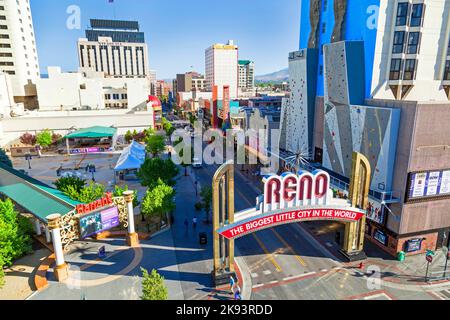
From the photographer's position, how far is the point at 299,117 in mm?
48344

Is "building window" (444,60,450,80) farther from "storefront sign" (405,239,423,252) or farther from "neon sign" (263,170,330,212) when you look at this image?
"neon sign" (263,170,330,212)

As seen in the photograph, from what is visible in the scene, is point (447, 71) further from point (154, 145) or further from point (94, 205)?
point (154, 145)

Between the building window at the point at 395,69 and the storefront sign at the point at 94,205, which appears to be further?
the building window at the point at 395,69

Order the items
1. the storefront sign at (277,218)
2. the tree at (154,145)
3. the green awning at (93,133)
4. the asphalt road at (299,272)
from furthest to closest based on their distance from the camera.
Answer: the green awning at (93,133)
the tree at (154,145)
the storefront sign at (277,218)
the asphalt road at (299,272)

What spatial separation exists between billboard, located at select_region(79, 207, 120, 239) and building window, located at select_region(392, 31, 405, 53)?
120 feet

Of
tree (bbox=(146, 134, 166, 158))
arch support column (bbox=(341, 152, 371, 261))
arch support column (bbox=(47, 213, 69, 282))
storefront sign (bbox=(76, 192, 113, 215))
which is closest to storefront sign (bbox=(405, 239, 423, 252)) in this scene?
arch support column (bbox=(341, 152, 371, 261))

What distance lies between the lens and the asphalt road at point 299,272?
79.9 ft

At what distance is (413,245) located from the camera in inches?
1179

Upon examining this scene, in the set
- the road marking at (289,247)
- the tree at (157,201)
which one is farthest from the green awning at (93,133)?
the road marking at (289,247)

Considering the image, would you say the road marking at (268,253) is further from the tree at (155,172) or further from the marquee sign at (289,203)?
the tree at (155,172)

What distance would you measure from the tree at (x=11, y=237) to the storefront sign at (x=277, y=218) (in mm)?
18195

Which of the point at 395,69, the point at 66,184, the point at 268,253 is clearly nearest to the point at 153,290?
the point at 268,253

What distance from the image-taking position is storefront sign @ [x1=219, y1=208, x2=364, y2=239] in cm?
2477

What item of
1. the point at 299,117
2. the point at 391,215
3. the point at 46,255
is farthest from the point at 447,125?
the point at 46,255
